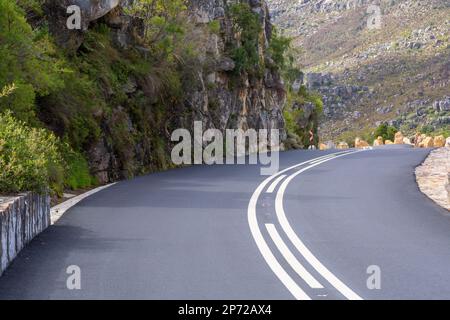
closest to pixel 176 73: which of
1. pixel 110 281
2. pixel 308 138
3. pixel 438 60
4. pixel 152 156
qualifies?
pixel 152 156

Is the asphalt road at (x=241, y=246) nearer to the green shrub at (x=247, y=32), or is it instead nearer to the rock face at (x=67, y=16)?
the rock face at (x=67, y=16)

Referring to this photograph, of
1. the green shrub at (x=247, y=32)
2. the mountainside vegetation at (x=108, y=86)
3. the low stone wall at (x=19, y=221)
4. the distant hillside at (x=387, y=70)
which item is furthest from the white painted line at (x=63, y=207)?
the distant hillside at (x=387, y=70)

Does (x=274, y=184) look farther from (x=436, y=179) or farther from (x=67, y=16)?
(x=67, y=16)

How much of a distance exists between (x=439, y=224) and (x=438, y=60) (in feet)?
339

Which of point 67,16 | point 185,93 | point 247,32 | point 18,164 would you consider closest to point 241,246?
point 18,164

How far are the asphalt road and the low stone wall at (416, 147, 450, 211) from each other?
43cm

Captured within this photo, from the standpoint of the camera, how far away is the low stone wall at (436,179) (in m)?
15.5

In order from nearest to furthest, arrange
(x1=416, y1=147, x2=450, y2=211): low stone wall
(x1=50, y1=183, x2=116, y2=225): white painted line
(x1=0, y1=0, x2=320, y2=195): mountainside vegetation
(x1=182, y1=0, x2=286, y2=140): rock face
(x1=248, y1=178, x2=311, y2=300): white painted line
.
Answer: (x1=248, y1=178, x2=311, y2=300): white painted line
(x1=50, y1=183, x2=116, y2=225): white painted line
(x1=0, y1=0, x2=320, y2=195): mountainside vegetation
(x1=416, y1=147, x2=450, y2=211): low stone wall
(x1=182, y1=0, x2=286, y2=140): rock face

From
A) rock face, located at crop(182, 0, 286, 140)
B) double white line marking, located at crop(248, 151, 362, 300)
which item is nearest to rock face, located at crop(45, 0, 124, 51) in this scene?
rock face, located at crop(182, 0, 286, 140)

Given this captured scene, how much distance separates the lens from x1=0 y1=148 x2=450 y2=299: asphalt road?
24.2 ft

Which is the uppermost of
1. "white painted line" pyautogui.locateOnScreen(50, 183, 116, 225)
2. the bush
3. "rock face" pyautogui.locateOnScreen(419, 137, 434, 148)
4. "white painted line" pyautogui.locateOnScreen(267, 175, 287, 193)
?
the bush

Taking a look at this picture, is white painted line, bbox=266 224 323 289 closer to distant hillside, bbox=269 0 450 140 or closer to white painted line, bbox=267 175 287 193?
white painted line, bbox=267 175 287 193

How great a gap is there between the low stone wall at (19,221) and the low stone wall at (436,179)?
27.2 feet
